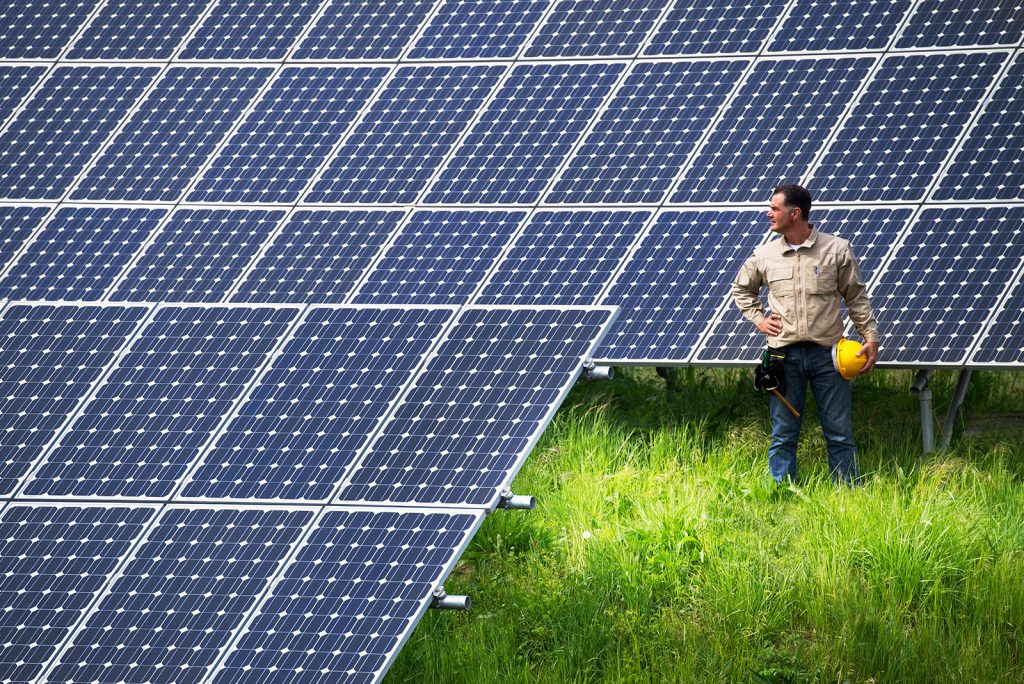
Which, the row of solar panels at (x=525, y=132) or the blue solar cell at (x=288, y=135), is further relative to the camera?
the blue solar cell at (x=288, y=135)

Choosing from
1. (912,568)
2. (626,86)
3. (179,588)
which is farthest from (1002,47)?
(179,588)

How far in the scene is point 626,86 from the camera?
11.4 meters

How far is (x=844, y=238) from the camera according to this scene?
9891 millimetres

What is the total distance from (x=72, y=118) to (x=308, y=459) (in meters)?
6.30

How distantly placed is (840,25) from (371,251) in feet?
13.4

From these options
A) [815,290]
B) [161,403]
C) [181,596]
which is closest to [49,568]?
[181,596]

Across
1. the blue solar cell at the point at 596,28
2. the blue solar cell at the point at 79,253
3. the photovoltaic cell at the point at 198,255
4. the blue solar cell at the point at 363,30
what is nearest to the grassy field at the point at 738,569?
the photovoltaic cell at the point at 198,255

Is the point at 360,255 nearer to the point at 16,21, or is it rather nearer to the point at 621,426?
the point at 621,426

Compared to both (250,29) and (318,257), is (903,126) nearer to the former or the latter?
(318,257)

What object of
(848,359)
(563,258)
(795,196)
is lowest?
(848,359)

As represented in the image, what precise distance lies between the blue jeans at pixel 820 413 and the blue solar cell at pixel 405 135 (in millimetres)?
3367

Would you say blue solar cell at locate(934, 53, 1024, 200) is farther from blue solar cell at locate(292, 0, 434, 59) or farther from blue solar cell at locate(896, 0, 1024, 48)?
blue solar cell at locate(292, 0, 434, 59)

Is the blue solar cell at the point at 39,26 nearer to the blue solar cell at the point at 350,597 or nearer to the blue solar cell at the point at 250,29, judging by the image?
the blue solar cell at the point at 250,29

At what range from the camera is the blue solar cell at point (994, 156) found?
9961 millimetres
